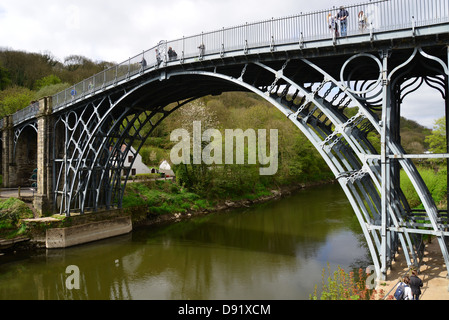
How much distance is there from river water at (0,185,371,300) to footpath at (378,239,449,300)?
11.2 ft

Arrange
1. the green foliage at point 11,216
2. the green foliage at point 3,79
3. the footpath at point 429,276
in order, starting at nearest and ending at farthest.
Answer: the footpath at point 429,276
the green foliage at point 11,216
the green foliage at point 3,79

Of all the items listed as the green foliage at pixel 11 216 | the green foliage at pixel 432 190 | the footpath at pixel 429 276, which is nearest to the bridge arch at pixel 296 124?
the footpath at pixel 429 276

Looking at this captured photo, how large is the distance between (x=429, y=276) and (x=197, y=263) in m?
10.1

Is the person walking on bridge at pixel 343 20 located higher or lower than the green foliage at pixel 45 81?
lower

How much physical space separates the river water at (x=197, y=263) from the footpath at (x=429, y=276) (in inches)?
134

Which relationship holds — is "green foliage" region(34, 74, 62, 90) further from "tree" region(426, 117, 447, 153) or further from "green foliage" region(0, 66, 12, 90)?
"tree" region(426, 117, 447, 153)

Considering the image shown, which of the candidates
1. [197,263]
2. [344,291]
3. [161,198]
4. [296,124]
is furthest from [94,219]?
[344,291]

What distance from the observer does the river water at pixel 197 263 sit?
12.8 m

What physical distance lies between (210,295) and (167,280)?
2.45 m

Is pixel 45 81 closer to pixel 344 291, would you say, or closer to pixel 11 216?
pixel 11 216

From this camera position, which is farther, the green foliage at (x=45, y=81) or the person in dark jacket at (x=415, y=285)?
the green foliage at (x=45, y=81)

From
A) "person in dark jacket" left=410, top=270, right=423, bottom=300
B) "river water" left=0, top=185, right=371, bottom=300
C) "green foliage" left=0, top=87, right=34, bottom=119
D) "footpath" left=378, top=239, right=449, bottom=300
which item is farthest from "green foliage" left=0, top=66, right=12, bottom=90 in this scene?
"person in dark jacket" left=410, top=270, right=423, bottom=300

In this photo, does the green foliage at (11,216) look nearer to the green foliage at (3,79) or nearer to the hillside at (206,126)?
the hillside at (206,126)

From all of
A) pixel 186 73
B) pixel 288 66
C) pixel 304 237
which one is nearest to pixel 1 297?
pixel 186 73
